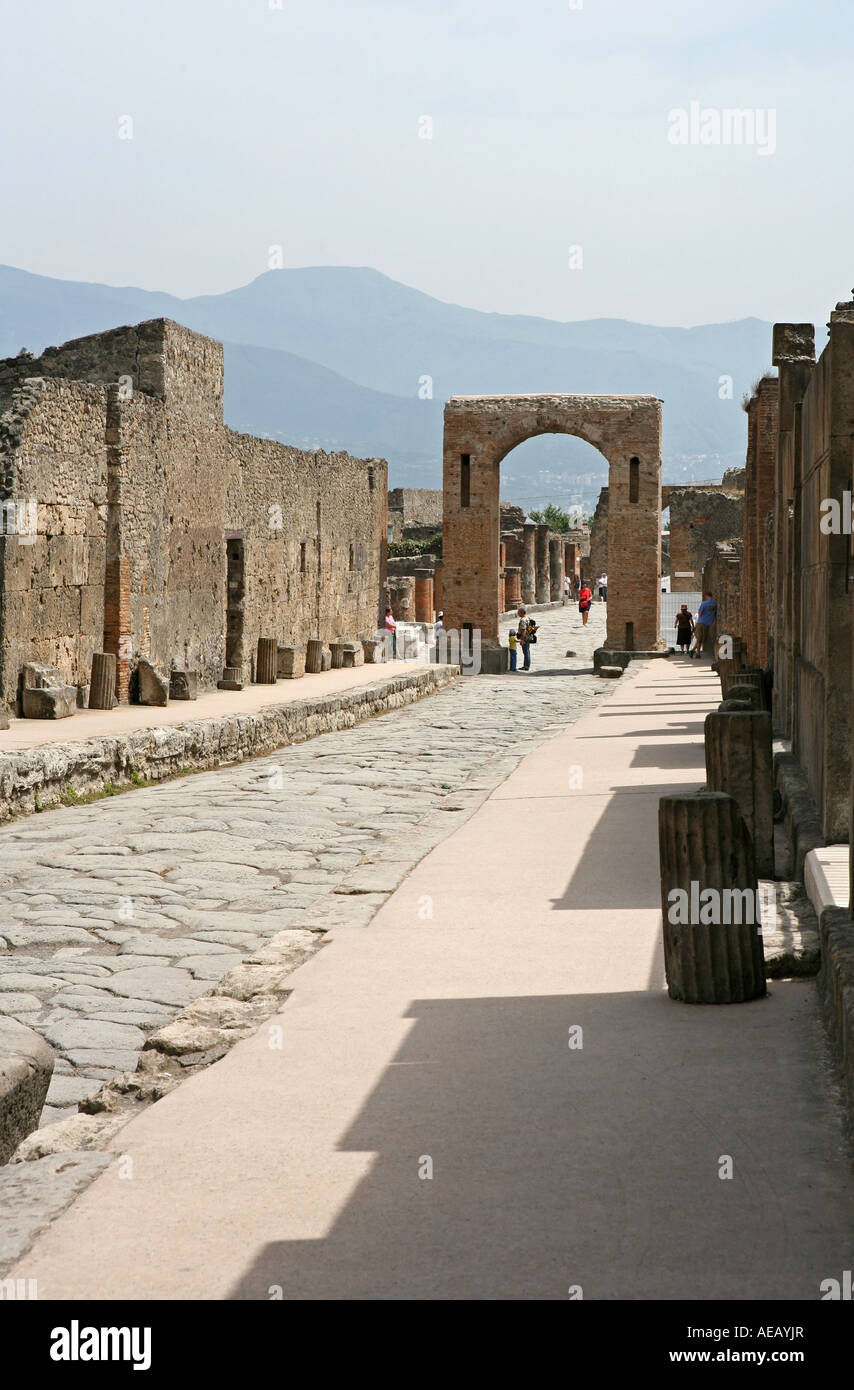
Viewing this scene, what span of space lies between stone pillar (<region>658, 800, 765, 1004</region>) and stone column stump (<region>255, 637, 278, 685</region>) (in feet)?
46.7

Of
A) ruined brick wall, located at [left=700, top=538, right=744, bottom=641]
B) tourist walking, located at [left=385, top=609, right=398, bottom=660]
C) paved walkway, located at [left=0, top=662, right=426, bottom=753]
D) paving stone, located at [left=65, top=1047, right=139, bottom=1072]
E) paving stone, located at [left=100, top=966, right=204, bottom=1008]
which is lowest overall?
paving stone, located at [left=65, top=1047, right=139, bottom=1072]

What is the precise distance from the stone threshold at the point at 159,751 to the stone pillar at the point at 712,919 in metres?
5.54

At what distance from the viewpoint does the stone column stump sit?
1862cm

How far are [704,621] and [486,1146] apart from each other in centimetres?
2303

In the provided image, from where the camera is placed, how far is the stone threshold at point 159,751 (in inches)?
368

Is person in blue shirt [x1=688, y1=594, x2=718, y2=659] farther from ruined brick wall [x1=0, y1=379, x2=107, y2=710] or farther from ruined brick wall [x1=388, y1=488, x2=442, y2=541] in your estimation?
ruined brick wall [x1=388, y1=488, x2=442, y2=541]

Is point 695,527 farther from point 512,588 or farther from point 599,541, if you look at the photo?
point 512,588

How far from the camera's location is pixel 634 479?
Result: 95.2 ft

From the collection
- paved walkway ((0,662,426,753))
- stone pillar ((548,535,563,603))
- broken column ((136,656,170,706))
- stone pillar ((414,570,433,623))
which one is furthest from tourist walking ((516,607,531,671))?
stone pillar ((548,535,563,603))

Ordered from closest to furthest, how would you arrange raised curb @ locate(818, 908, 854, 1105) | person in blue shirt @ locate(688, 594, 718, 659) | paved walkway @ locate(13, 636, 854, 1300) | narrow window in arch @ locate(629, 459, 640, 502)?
1. paved walkway @ locate(13, 636, 854, 1300)
2. raised curb @ locate(818, 908, 854, 1105)
3. person in blue shirt @ locate(688, 594, 718, 659)
4. narrow window in arch @ locate(629, 459, 640, 502)

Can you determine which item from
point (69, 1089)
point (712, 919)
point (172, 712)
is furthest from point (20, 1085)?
point (172, 712)

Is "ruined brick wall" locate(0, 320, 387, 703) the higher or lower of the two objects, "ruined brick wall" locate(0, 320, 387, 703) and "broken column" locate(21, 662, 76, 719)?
the higher
